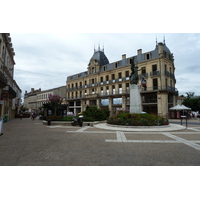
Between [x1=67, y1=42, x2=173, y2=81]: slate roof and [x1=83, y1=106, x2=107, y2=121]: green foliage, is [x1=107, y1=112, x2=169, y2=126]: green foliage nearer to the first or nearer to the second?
[x1=83, y1=106, x2=107, y2=121]: green foliage

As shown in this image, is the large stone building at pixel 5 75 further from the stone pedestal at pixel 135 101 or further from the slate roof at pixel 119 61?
the slate roof at pixel 119 61

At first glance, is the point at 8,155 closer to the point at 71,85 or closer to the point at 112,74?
the point at 112,74

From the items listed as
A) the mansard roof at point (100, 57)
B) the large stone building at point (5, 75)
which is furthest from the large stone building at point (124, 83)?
the large stone building at point (5, 75)

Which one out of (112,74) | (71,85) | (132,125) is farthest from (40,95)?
(132,125)

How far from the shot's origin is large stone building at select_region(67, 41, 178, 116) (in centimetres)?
2847

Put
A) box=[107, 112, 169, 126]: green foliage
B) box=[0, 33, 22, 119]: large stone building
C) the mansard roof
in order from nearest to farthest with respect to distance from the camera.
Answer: box=[107, 112, 169, 126]: green foliage < box=[0, 33, 22, 119]: large stone building < the mansard roof

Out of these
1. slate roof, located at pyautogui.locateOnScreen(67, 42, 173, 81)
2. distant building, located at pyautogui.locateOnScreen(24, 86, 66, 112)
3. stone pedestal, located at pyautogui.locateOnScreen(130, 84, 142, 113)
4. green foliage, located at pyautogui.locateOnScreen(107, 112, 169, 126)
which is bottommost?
green foliage, located at pyautogui.locateOnScreen(107, 112, 169, 126)

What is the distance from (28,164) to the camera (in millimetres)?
3730

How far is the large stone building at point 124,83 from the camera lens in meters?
28.5

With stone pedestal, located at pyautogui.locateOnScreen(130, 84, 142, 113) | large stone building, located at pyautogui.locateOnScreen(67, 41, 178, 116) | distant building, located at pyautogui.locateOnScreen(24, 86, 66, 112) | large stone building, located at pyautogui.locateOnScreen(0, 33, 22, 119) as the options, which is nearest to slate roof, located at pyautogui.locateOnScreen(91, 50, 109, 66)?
large stone building, located at pyautogui.locateOnScreen(67, 41, 178, 116)

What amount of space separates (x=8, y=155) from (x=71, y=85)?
4621 centimetres

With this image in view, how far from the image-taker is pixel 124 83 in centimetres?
3394

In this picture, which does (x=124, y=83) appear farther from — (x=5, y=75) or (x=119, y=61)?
(x=5, y=75)

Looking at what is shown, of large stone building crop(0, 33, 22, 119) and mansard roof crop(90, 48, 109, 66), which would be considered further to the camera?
mansard roof crop(90, 48, 109, 66)
